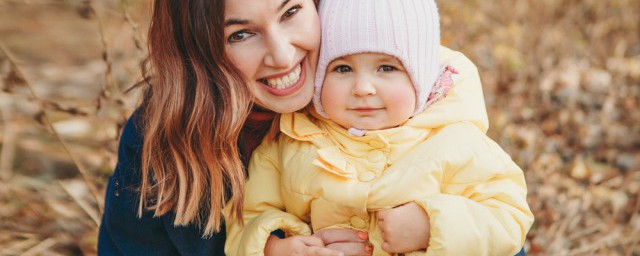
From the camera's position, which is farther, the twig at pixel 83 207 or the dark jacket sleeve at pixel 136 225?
the twig at pixel 83 207

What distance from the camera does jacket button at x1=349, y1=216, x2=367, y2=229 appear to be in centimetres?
221

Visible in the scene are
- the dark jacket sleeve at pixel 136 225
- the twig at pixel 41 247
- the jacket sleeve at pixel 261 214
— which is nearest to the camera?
the jacket sleeve at pixel 261 214

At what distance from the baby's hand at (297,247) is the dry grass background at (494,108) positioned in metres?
0.94

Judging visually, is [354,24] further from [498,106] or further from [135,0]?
[498,106]

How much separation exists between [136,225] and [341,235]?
776mm

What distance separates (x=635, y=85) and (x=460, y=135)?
3.26 metres

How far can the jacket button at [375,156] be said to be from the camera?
85.4 inches

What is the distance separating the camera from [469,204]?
2.05 metres

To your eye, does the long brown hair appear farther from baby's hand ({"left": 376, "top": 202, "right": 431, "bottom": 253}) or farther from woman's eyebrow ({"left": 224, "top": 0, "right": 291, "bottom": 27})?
baby's hand ({"left": 376, "top": 202, "right": 431, "bottom": 253})

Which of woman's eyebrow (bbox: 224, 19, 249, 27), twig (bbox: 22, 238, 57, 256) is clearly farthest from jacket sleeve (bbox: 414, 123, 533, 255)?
twig (bbox: 22, 238, 57, 256)

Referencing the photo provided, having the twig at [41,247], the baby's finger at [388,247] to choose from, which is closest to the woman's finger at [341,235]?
Result: the baby's finger at [388,247]

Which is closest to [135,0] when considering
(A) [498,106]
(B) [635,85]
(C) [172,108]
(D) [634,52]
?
(C) [172,108]

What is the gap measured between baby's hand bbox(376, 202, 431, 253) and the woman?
0.17 metres

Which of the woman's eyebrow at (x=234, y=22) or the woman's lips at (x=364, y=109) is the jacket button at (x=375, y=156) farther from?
the woman's eyebrow at (x=234, y=22)
